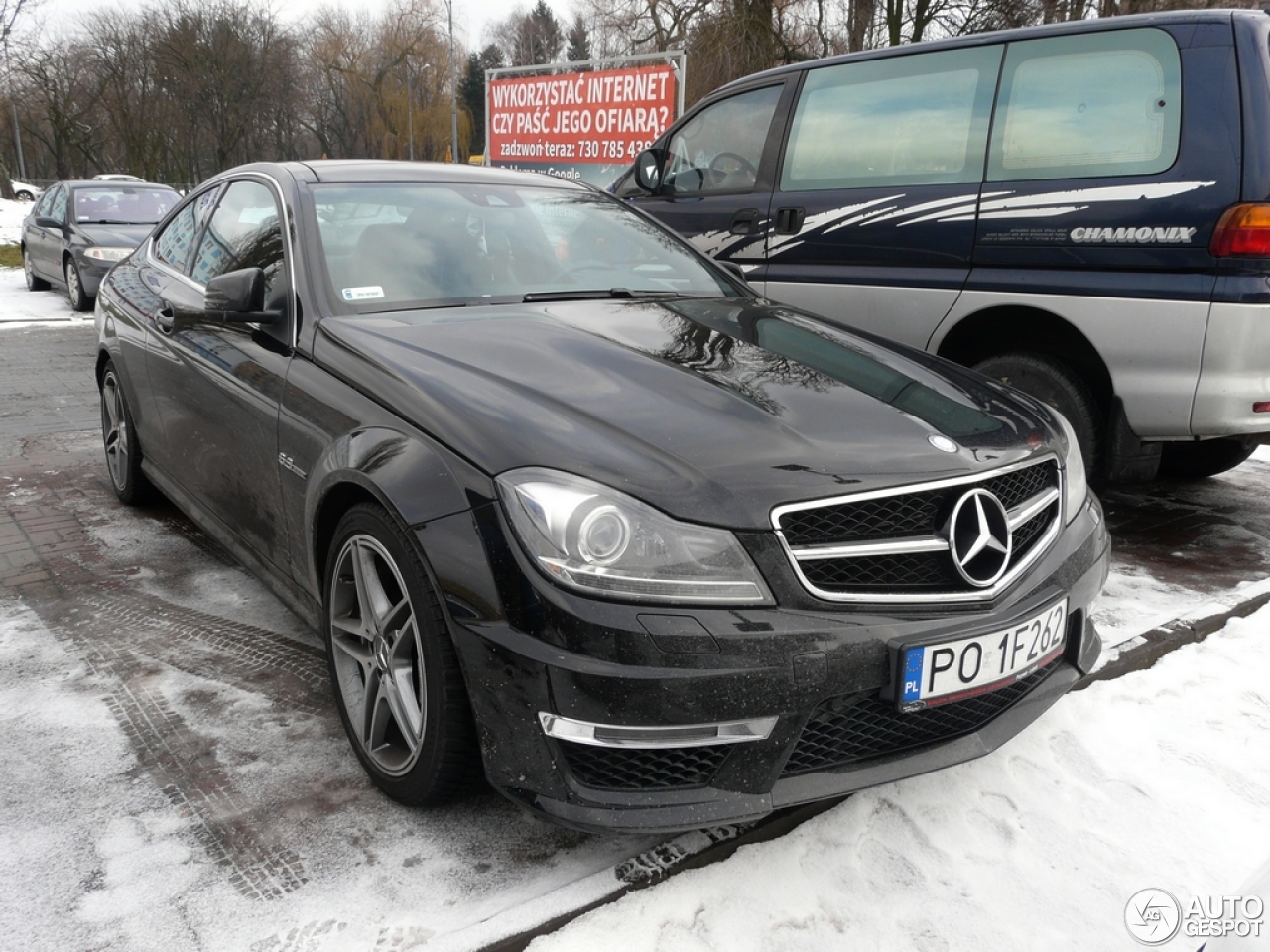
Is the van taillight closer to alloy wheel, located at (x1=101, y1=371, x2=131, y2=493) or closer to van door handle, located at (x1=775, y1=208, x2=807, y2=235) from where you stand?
van door handle, located at (x1=775, y1=208, x2=807, y2=235)

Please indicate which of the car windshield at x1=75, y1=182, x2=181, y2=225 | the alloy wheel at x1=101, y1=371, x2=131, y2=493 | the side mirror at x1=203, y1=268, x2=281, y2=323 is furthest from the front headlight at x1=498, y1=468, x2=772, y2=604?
the car windshield at x1=75, y1=182, x2=181, y2=225

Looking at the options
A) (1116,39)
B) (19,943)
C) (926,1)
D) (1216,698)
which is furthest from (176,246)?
(926,1)

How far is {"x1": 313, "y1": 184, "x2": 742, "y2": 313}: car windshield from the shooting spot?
2.89 metres

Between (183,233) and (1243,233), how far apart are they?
3.94 metres

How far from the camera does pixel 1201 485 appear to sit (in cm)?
517

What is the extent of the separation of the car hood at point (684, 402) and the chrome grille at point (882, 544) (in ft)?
0.11

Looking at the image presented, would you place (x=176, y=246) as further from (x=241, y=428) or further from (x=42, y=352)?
(x=42, y=352)

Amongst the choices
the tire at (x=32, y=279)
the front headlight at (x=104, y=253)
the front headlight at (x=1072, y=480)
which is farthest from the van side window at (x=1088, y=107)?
the tire at (x=32, y=279)

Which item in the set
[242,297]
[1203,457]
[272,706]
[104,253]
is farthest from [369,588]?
[104,253]

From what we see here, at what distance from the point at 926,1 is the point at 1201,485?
18.6 m

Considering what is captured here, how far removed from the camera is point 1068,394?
3.98 m

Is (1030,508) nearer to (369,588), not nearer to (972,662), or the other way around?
(972,662)

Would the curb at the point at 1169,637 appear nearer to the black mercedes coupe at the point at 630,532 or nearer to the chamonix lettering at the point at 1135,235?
the black mercedes coupe at the point at 630,532

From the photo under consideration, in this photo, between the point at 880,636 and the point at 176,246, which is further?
the point at 176,246
